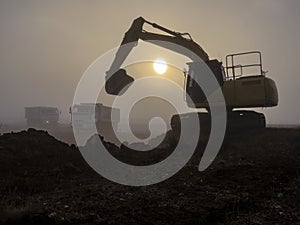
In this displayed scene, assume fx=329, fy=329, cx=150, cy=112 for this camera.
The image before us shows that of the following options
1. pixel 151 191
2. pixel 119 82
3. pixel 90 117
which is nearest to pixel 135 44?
pixel 119 82

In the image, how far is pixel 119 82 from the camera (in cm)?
1502

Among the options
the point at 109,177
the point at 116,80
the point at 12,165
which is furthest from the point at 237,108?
the point at 12,165

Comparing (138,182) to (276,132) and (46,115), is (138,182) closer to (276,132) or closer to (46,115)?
(276,132)

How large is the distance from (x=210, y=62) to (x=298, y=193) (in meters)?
11.5

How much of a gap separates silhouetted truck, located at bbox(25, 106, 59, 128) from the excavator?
49.5 meters

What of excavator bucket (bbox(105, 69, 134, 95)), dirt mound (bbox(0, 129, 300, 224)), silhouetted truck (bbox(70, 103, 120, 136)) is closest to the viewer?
dirt mound (bbox(0, 129, 300, 224))

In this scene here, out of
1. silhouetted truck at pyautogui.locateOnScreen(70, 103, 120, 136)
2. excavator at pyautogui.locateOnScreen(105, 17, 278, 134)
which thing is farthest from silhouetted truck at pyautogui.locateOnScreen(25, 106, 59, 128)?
excavator at pyautogui.locateOnScreen(105, 17, 278, 134)

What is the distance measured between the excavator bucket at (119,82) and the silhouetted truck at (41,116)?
51.5 meters

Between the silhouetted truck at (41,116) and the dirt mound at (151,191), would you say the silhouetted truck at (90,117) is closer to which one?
the silhouetted truck at (41,116)

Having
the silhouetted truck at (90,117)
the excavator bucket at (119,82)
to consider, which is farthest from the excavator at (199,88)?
the silhouetted truck at (90,117)

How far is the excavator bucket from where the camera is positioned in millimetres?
14922

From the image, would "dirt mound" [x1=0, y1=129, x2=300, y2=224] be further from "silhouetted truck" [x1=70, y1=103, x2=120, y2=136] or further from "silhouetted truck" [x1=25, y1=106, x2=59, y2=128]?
"silhouetted truck" [x1=25, y1=106, x2=59, y2=128]

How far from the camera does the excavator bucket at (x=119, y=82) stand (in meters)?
14.9

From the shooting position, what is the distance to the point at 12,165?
10.2 metres
